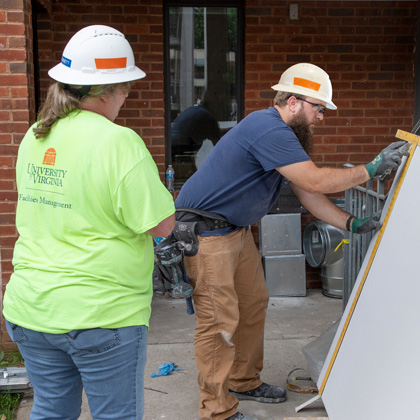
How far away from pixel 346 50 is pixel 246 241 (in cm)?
299

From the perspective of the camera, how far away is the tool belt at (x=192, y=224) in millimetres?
3254

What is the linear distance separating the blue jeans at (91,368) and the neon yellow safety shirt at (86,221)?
5 cm

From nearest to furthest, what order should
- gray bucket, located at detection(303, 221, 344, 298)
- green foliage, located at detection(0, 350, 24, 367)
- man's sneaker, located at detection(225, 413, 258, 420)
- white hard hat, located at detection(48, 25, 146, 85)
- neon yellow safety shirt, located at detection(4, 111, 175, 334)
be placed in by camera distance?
1. neon yellow safety shirt, located at detection(4, 111, 175, 334)
2. white hard hat, located at detection(48, 25, 146, 85)
3. man's sneaker, located at detection(225, 413, 258, 420)
4. green foliage, located at detection(0, 350, 24, 367)
5. gray bucket, located at detection(303, 221, 344, 298)

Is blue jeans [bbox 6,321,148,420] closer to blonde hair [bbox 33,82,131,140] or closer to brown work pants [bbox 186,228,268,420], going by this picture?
blonde hair [bbox 33,82,131,140]

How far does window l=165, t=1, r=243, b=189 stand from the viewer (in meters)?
5.79

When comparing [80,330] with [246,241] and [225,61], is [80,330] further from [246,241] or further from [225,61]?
[225,61]

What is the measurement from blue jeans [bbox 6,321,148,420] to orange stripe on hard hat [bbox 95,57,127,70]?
892 millimetres

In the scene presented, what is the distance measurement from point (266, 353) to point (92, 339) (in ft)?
8.62

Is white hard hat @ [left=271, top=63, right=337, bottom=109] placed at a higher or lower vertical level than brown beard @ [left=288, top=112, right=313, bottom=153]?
higher

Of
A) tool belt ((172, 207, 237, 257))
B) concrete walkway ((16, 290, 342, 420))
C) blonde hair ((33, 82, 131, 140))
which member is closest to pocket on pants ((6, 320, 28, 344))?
blonde hair ((33, 82, 131, 140))

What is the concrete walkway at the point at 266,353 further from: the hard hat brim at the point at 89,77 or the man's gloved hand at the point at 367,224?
the hard hat brim at the point at 89,77

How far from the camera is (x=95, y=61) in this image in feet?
6.81

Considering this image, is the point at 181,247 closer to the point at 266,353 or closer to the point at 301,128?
the point at 301,128

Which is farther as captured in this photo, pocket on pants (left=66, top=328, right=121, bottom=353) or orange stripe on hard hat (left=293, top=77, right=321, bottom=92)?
orange stripe on hard hat (left=293, top=77, right=321, bottom=92)
